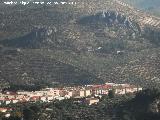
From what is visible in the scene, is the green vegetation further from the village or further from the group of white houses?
the group of white houses

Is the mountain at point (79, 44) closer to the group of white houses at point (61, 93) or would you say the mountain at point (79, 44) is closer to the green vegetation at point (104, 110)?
the group of white houses at point (61, 93)

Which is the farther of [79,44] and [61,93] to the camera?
[79,44]

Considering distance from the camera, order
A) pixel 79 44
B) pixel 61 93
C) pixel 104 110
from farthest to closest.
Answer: pixel 79 44 < pixel 61 93 < pixel 104 110

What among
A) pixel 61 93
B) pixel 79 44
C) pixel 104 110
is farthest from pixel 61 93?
pixel 79 44

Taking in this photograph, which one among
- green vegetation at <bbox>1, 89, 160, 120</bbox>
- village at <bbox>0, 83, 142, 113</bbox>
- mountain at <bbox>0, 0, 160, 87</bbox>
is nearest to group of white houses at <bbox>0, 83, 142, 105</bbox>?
village at <bbox>0, 83, 142, 113</bbox>

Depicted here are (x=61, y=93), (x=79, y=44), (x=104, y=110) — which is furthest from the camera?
(x=79, y=44)

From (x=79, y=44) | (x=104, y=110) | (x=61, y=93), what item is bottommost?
(x=61, y=93)

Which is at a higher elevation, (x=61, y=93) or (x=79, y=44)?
(x=79, y=44)

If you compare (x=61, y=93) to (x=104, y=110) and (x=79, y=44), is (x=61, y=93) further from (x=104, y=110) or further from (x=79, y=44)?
(x=79, y=44)

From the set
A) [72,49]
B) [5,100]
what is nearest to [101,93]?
[5,100]
